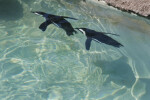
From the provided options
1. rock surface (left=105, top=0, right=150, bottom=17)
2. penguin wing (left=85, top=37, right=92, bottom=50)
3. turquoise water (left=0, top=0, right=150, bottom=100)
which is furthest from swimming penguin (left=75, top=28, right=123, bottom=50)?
rock surface (left=105, top=0, right=150, bottom=17)

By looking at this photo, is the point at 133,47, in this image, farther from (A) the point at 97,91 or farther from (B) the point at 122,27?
(A) the point at 97,91

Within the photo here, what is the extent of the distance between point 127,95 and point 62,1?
3.09 meters

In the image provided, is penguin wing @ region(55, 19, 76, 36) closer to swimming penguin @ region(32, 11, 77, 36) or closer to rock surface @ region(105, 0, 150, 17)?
swimming penguin @ region(32, 11, 77, 36)

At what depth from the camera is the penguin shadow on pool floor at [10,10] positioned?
4561 millimetres

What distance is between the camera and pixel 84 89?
3.23m

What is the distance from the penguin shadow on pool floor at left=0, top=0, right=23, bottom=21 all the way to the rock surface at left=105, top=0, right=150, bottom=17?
204cm

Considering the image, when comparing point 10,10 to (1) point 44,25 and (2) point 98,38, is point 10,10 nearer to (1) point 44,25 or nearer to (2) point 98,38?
(1) point 44,25

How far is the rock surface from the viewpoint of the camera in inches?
195

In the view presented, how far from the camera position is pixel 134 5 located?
509 centimetres

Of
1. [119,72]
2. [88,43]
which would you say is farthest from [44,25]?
[119,72]

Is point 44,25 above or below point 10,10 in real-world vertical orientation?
above

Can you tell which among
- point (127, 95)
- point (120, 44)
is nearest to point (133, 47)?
point (120, 44)

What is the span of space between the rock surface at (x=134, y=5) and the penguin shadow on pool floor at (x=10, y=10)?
2.04m

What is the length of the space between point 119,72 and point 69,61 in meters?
0.80
